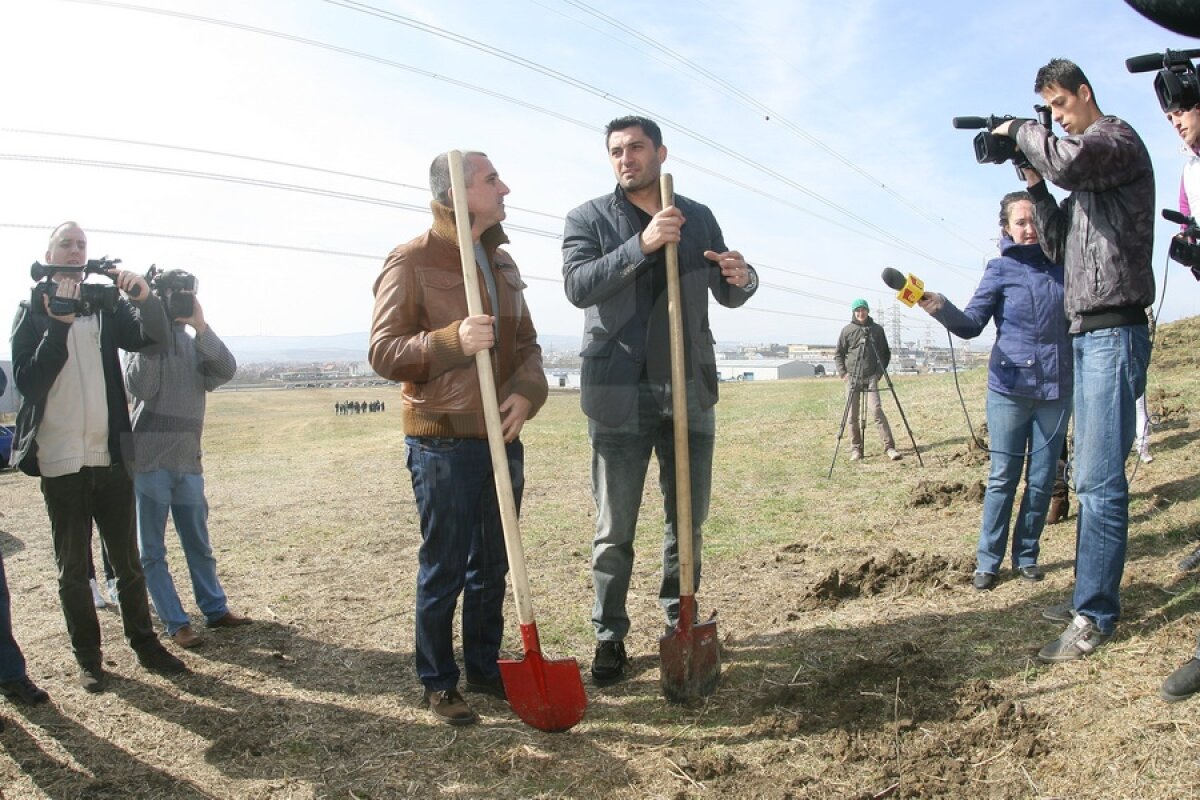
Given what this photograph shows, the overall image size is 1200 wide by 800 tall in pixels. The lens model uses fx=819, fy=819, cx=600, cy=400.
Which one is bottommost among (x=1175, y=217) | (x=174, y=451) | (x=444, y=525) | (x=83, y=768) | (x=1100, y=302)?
(x=83, y=768)

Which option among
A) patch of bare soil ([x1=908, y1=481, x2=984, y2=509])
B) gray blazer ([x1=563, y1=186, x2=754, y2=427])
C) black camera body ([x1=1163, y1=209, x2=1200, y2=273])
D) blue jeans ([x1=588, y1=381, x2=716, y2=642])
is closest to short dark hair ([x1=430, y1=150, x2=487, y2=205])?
gray blazer ([x1=563, y1=186, x2=754, y2=427])

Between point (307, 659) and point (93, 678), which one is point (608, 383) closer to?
point (307, 659)

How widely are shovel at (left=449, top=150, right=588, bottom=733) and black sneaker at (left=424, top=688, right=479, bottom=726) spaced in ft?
0.87

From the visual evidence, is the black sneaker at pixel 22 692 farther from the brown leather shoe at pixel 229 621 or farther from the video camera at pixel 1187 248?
the video camera at pixel 1187 248

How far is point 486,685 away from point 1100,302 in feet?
10.1

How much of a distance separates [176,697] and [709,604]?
2.85 m

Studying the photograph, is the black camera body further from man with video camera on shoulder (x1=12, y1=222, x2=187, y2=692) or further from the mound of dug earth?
man with video camera on shoulder (x1=12, y1=222, x2=187, y2=692)

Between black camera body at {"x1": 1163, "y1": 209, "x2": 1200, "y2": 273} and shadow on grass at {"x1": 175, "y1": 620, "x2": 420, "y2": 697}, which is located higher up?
black camera body at {"x1": 1163, "y1": 209, "x2": 1200, "y2": 273}

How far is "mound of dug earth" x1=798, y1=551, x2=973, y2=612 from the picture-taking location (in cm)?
464

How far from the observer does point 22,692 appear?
12.3 feet

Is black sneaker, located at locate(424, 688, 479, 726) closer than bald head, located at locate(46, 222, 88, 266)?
Yes

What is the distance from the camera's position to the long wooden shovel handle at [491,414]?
3.26 m

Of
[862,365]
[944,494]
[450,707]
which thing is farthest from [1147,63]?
[862,365]

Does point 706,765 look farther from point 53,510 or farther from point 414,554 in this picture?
point 414,554
